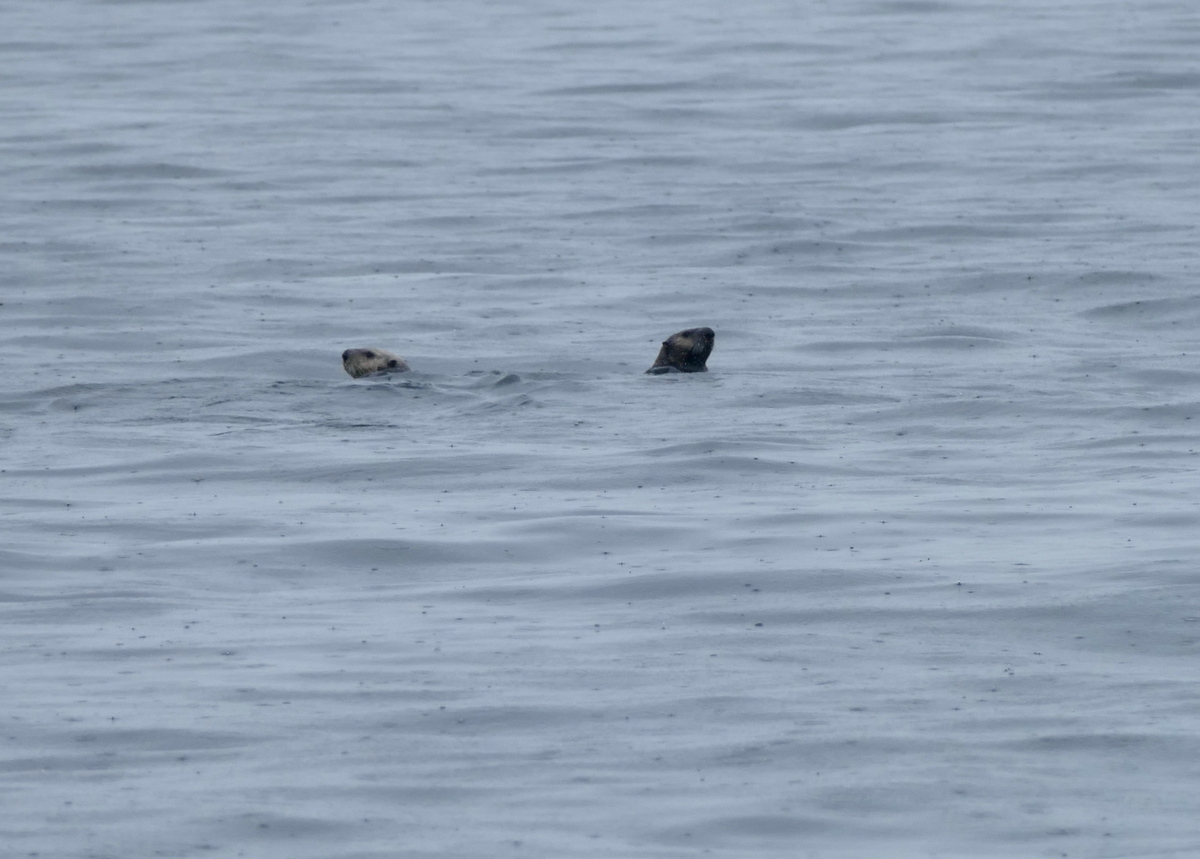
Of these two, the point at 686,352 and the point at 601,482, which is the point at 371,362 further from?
the point at 601,482

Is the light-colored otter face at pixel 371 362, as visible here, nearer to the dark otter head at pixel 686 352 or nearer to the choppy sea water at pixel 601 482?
the choppy sea water at pixel 601 482

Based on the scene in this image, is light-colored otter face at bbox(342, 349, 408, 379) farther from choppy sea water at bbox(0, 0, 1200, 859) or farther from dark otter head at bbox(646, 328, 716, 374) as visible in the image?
dark otter head at bbox(646, 328, 716, 374)

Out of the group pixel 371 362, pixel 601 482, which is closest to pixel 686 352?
pixel 371 362

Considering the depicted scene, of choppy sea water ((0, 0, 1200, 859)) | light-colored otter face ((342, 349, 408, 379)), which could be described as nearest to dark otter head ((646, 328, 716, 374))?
choppy sea water ((0, 0, 1200, 859))

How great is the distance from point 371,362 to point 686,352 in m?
2.47

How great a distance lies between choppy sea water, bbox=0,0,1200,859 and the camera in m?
9.15

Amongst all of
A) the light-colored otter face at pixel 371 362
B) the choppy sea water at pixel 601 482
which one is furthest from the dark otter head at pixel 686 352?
the light-colored otter face at pixel 371 362

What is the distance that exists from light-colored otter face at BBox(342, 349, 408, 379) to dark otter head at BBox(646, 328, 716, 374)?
6.63 ft

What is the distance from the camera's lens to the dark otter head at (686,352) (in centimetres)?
1900

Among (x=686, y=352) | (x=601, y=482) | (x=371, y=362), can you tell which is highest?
(x=601, y=482)

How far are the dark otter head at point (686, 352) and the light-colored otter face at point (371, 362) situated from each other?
202 centimetres

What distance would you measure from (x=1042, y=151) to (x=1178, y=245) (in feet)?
24.1

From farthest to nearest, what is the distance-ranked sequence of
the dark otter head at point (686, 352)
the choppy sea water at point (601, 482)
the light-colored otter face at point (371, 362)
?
the dark otter head at point (686, 352)
the light-colored otter face at point (371, 362)
the choppy sea water at point (601, 482)

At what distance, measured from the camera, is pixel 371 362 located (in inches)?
A: 742
